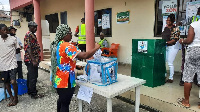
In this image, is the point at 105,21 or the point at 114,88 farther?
the point at 105,21

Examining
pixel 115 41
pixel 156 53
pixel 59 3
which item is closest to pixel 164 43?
pixel 156 53

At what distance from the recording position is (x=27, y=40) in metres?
3.50

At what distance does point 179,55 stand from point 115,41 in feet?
8.57

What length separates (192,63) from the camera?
2568 millimetres

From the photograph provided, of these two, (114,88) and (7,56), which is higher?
(7,56)

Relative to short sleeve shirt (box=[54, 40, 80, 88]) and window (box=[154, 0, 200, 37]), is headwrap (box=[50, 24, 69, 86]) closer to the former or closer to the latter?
short sleeve shirt (box=[54, 40, 80, 88])

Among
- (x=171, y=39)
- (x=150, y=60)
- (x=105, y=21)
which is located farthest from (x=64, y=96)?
(x=105, y=21)

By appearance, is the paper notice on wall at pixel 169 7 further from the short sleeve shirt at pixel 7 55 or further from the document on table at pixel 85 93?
the short sleeve shirt at pixel 7 55

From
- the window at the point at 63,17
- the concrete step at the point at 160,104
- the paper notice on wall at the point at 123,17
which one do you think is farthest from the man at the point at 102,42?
the window at the point at 63,17

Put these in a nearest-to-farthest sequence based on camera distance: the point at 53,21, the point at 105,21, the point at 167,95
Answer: the point at 167,95 < the point at 105,21 < the point at 53,21

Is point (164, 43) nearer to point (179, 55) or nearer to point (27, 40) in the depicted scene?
point (179, 55)

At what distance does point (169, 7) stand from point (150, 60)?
2.30 metres

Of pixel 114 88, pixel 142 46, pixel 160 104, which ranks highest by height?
pixel 142 46

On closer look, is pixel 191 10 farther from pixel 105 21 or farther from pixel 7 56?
pixel 7 56
